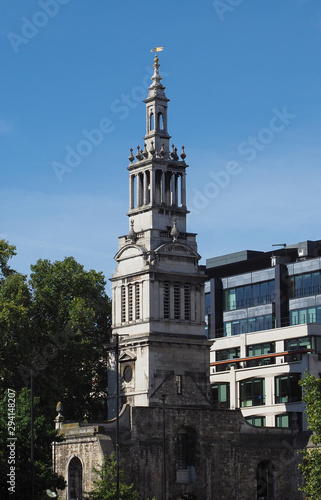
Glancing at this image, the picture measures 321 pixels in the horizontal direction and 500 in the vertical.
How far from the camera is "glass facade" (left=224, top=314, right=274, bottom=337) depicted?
5121 inches

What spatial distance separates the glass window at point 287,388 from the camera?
11406cm

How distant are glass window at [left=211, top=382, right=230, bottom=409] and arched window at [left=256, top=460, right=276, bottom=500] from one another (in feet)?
69.7

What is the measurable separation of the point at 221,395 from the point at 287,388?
11392 millimetres

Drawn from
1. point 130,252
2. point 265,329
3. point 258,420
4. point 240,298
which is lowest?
point 258,420

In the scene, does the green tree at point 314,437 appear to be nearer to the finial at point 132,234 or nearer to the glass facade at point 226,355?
the finial at point 132,234

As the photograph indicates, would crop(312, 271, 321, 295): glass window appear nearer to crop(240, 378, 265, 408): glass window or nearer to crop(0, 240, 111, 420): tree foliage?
crop(240, 378, 265, 408): glass window

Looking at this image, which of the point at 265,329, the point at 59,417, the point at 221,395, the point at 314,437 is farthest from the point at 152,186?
the point at 265,329

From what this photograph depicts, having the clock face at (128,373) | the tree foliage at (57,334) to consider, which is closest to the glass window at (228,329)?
the tree foliage at (57,334)

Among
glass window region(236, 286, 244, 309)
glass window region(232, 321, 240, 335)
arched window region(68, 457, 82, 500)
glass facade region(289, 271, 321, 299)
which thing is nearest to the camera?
arched window region(68, 457, 82, 500)

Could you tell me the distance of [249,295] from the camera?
439ft

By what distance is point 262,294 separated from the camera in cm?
13200

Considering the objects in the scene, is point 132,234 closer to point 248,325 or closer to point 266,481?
point 266,481

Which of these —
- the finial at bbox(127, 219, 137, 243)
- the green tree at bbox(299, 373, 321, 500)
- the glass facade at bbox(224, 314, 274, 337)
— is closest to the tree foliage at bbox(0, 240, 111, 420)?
the finial at bbox(127, 219, 137, 243)

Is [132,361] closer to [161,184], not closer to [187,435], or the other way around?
[187,435]
